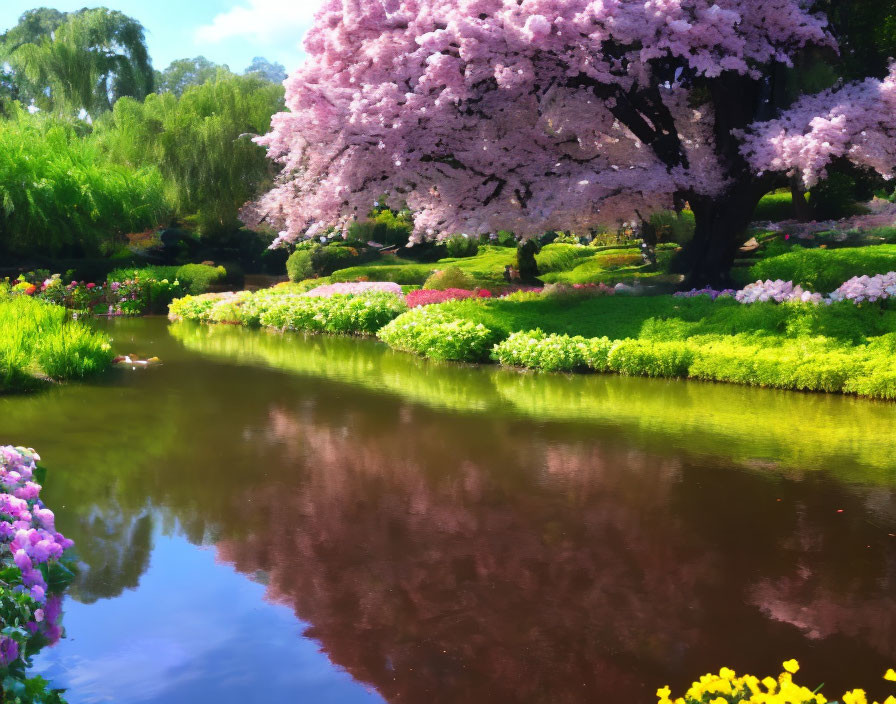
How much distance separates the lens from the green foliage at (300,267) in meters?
31.6

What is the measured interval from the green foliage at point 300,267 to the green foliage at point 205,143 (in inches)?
138

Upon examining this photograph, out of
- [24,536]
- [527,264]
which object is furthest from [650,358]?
[527,264]

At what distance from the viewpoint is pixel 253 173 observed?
33.0 m

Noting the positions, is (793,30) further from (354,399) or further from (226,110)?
(226,110)

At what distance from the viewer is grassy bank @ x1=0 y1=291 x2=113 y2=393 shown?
38.1 feet

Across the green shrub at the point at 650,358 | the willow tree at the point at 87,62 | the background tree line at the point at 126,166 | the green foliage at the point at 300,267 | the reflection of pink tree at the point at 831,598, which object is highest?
the willow tree at the point at 87,62

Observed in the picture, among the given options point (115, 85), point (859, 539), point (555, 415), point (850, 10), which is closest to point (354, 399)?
point (555, 415)

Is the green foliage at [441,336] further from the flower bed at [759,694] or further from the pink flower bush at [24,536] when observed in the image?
the flower bed at [759,694]

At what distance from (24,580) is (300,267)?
27.9 metres

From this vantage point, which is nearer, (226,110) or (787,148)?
(787,148)

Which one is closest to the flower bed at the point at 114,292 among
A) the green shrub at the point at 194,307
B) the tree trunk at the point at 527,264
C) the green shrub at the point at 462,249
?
the green shrub at the point at 194,307

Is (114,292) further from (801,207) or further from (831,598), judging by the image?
(831,598)

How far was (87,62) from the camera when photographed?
44188 mm

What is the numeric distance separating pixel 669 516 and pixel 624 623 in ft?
6.68
